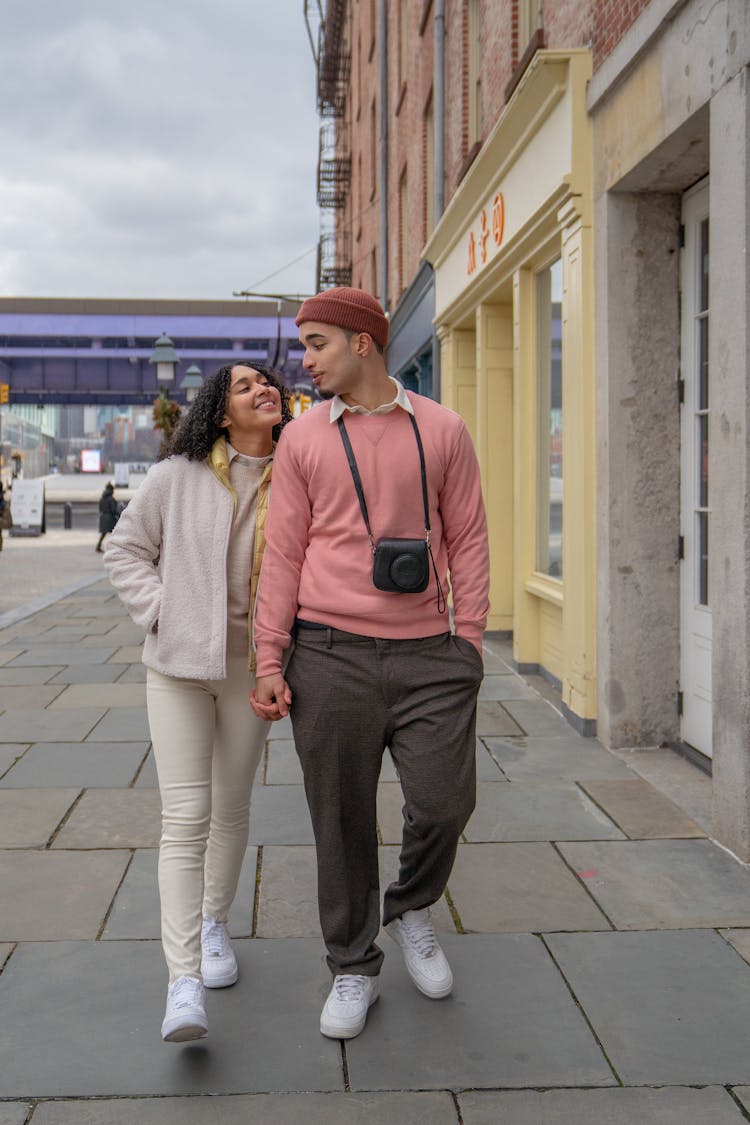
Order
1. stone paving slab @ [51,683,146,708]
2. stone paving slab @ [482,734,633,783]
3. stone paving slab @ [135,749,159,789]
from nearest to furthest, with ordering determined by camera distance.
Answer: stone paving slab @ [135,749,159,789] → stone paving slab @ [482,734,633,783] → stone paving slab @ [51,683,146,708]

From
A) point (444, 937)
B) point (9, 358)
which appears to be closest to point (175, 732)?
point (444, 937)

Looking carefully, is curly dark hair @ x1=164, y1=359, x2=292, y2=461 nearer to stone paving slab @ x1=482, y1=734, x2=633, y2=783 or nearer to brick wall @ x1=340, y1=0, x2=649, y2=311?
stone paving slab @ x1=482, y1=734, x2=633, y2=783

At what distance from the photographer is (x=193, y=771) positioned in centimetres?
301

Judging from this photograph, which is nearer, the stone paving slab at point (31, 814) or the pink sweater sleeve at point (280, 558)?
the pink sweater sleeve at point (280, 558)

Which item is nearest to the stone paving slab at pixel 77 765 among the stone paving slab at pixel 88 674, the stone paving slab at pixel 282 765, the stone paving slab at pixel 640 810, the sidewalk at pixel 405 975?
the sidewalk at pixel 405 975

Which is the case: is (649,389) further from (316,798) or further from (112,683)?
(112,683)

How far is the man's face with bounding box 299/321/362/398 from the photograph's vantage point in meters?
2.95

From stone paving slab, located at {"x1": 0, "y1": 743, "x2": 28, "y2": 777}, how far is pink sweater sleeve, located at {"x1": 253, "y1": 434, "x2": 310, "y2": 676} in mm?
3478

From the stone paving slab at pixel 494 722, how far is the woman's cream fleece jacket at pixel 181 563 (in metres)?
3.85

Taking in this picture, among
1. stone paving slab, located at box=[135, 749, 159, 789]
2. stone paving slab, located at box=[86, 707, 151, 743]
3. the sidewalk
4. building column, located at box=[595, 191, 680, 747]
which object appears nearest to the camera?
the sidewalk

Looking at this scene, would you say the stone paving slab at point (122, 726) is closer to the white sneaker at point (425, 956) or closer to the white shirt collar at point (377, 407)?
the white sneaker at point (425, 956)

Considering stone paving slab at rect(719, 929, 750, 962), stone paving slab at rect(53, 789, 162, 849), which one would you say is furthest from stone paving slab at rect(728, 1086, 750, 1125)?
stone paving slab at rect(53, 789, 162, 849)

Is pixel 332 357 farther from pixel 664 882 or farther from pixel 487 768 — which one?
pixel 487 768

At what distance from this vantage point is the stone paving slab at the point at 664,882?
3844 mm
